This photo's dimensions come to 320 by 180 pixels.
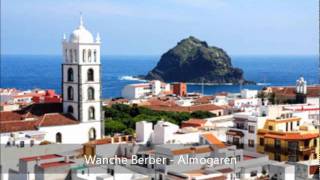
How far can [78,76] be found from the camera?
62.9 ft

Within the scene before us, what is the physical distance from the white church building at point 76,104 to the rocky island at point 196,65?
59300 millimetres

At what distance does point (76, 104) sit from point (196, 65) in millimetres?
62658

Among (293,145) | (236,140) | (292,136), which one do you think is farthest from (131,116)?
(293,145)

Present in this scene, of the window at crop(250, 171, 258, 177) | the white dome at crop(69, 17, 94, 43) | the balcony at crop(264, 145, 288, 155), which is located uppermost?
the white dome at crop(69, 17, 94, 43)

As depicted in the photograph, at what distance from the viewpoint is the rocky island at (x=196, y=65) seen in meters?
79.7

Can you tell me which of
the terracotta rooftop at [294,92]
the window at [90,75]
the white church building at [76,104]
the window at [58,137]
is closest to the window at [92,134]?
the white church building at [76,104]

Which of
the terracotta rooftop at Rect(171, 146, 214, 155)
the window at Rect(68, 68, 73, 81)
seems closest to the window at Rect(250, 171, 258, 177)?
the terracotta rooftop at Rect(171, 146, 214, 155)

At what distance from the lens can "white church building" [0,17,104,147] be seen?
18.5 meters

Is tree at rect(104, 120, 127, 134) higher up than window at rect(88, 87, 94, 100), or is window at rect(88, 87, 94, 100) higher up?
window at rect(88, 87, 94, 100)

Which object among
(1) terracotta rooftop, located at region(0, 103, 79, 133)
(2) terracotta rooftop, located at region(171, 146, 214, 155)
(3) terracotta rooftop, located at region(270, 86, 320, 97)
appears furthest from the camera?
(3) terracotta rooftop, located at region(270, 86, 320, 97)

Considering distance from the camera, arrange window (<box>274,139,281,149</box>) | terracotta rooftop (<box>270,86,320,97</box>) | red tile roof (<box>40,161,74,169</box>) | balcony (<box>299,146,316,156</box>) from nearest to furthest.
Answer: red tile roof (<box>40,161,74,169</box>) → balcony (<box>299,146,316,156</box>) → window (<box>274,139,281,149</box>) → terracotta rooftop (<box>270,86,320,97</box>)

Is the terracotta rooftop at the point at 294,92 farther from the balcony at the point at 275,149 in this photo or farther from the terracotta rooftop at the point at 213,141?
the terracotta rooftop at the point at 213,141

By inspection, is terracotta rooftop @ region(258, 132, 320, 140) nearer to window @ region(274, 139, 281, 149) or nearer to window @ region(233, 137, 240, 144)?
window @ region(274, 139, 281, 149)

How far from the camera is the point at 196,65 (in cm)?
8119
